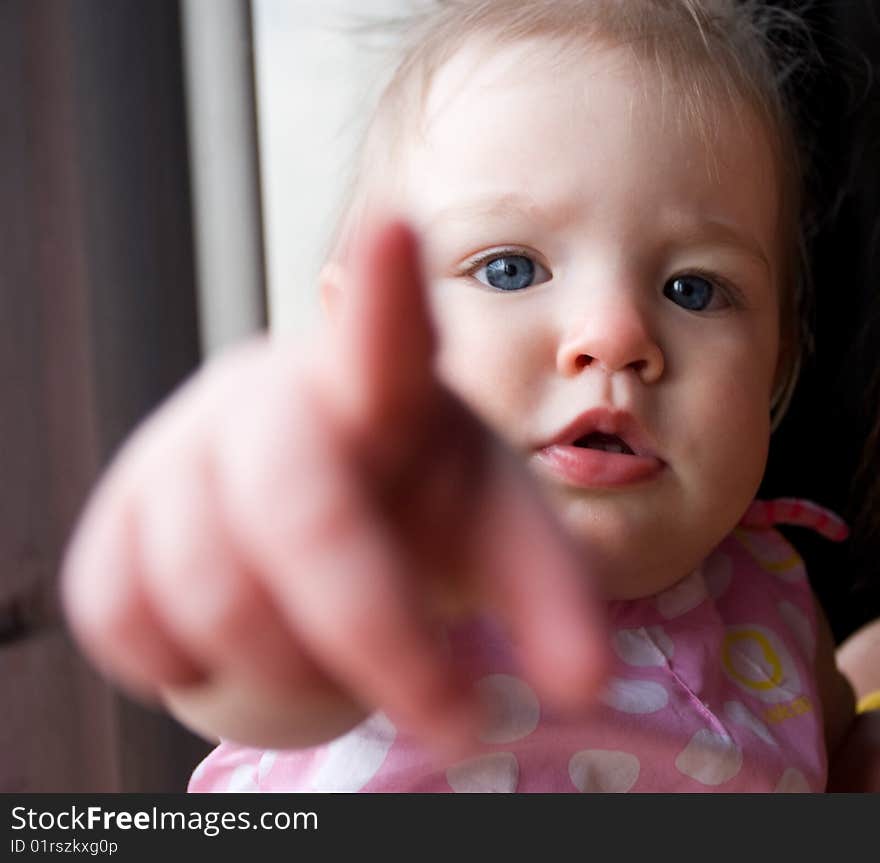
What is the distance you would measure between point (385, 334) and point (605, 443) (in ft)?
1.12

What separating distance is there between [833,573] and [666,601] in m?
0.37

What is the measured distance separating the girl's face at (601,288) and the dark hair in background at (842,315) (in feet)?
1.09

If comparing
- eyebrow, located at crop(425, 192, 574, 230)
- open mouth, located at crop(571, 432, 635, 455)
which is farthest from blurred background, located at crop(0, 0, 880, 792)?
open mouth, located at crop(571, 432, 635, 455)

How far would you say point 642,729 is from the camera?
0.62m

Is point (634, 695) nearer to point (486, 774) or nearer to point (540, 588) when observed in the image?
point (486, 774)

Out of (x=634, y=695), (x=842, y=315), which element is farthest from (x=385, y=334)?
(x=842, y=315)

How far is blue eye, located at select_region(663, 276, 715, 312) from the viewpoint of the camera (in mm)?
656

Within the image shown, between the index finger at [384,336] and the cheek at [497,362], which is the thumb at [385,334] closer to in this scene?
the index finger at [384,336]

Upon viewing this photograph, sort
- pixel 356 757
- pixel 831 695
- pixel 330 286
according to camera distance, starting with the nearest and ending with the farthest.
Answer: pixel 356 757 → pixel 330 286 → pixel 831 695

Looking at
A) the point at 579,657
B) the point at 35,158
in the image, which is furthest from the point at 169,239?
the point at 579,657

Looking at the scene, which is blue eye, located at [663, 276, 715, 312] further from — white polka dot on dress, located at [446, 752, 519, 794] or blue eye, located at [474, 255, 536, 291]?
white polka dot on dress, located at [446, 752, 519, 794]

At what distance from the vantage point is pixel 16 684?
0.85 m

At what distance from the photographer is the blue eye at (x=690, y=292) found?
0.66 metres

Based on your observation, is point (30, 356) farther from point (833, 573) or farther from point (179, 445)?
point (833, 573)
